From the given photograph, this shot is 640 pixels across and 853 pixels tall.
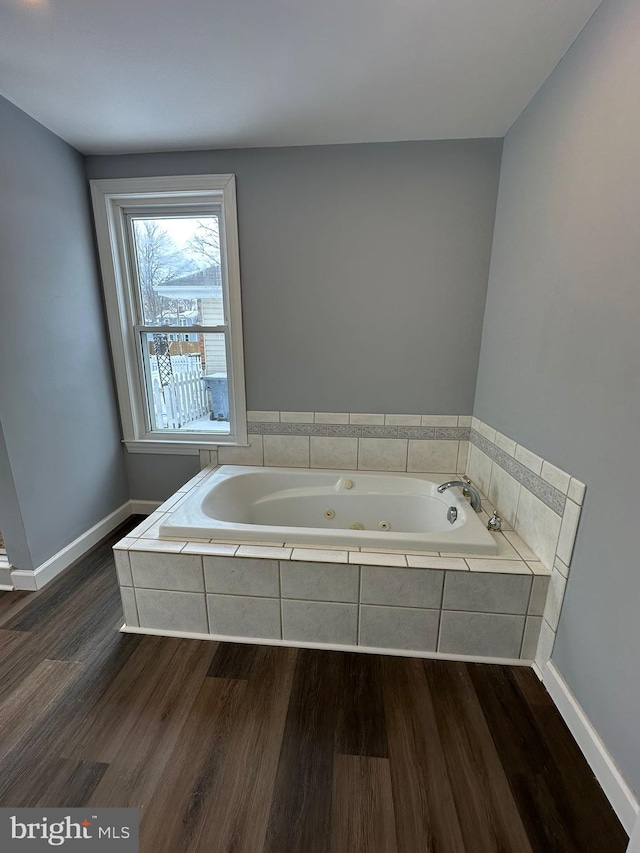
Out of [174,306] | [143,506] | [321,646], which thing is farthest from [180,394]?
[321,646]

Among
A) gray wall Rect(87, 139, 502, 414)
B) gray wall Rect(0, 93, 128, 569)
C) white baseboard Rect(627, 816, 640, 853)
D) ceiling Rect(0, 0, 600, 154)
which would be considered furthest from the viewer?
gray wall Rect(87, 139, 502, 414)

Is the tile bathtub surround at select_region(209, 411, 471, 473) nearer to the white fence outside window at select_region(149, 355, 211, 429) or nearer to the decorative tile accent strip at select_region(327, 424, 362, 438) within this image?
the decorative tile accent strip at select_region(327, 424, 362, 438)

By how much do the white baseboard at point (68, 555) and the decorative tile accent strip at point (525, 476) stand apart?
2409 millimetres

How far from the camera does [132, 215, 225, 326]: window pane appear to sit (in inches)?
86.9

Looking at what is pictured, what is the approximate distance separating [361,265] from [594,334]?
1279 mm

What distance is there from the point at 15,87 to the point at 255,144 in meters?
1.04

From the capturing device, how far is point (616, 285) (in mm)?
1052

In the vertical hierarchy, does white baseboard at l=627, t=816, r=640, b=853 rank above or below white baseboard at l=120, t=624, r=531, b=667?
above

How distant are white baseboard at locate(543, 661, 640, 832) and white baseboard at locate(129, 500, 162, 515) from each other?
7.94 feet

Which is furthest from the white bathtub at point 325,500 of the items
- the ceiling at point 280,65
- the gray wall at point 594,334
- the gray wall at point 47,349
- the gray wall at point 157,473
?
the ceiling at point 280,65

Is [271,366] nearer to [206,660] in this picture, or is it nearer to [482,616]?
[206,660]

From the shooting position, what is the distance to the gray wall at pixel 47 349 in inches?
65.4

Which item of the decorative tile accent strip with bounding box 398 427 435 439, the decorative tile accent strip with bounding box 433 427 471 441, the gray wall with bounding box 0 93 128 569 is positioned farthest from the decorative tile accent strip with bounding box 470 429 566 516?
the gray wall with bounding box 0 93 128 569

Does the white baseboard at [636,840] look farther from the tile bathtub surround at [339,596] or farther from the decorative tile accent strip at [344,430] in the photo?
the decorative tile accent strip at [344,430]
